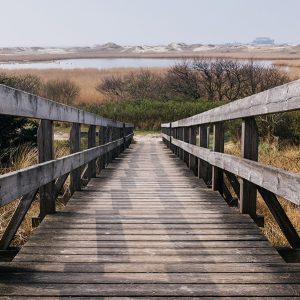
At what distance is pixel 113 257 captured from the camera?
308 centimetres

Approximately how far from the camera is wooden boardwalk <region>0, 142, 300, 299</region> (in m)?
2.56

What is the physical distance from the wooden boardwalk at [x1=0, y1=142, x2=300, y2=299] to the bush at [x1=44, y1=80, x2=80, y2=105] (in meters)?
26.8

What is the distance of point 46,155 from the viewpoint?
4.15 meters

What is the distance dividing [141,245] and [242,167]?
1.17 meters

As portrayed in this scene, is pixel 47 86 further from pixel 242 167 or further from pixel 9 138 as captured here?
pixel 242 167

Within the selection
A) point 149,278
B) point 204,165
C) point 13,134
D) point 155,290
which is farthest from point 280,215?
point 13,134

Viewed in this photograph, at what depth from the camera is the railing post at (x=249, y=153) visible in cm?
411

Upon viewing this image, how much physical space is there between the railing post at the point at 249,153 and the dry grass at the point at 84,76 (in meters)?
27.1

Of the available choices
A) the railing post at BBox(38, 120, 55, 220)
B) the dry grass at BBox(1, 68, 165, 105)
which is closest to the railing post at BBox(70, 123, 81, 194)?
the railing post at BBox(38, 120, 55, 220)

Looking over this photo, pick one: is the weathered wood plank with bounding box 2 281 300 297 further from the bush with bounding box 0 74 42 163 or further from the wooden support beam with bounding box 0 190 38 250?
the bush with bounding box 0 74 42 163

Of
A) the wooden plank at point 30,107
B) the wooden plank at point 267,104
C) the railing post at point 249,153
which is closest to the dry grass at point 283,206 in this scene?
the railing post at point 249,153

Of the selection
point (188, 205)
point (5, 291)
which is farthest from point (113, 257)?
point (188, 205)

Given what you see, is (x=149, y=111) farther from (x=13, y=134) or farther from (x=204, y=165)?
(x=204, y=165)

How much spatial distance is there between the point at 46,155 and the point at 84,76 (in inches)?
1646
